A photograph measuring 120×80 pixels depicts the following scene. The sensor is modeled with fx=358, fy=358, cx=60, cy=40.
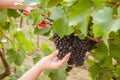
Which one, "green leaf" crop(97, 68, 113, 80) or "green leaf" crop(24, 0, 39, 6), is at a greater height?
"green leaf" crop(24, 0, 39, 6)

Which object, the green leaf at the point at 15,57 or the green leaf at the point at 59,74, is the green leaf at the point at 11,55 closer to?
the green leaf at the point at 15,57

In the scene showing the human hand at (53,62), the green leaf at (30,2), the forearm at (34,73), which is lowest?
the forearm at (34,73)

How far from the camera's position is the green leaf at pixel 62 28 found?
1.01 m

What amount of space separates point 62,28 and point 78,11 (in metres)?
0.19

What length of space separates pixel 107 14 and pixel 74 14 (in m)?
0.10

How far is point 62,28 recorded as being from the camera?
104cm

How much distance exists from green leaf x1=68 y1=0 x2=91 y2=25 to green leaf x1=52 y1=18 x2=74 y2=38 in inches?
5.9

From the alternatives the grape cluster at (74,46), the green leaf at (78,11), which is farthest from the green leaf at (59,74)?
the green leaf at (78,11)

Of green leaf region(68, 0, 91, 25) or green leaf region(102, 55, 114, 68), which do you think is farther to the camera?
green leaf region(102, 55, 114, 68)

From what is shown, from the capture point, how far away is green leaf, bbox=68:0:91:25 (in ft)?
2.76

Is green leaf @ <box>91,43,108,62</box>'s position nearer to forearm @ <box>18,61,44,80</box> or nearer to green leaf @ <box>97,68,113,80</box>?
green leaf @ <box>97,68,113,80</box>

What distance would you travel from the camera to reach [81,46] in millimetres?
1033

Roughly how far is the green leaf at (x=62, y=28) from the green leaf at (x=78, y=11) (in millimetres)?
151

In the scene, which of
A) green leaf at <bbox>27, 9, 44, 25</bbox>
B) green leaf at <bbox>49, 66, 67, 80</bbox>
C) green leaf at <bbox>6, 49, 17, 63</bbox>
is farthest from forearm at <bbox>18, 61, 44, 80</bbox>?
green leaf at <bbox>6, 49, 17, 63</bbox>
